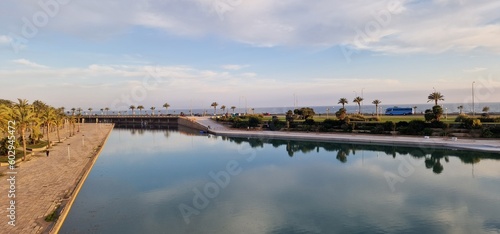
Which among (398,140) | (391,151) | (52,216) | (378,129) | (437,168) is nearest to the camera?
(52,216)

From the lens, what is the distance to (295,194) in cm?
2134

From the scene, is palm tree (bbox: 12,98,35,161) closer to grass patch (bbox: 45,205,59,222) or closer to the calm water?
the calm water

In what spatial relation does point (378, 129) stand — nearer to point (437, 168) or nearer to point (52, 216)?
point (437, 168)

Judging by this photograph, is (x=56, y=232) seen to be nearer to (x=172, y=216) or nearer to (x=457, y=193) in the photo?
(x=172, y=216)

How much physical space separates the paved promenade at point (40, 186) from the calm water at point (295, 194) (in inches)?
46.6

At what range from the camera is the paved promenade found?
1433 centimetres

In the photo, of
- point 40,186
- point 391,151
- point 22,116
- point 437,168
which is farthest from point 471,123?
point 22,116

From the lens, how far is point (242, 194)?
21.5 m

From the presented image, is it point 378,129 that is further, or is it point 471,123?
point 378,129

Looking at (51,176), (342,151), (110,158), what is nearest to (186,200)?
(51,176)

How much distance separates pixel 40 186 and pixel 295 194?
16.1 meters

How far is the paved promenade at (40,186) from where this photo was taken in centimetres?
1433

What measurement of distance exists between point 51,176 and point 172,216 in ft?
38.4

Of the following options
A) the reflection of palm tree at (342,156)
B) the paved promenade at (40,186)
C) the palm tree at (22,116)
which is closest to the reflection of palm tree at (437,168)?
the reflection of palm tree at (342,156)
